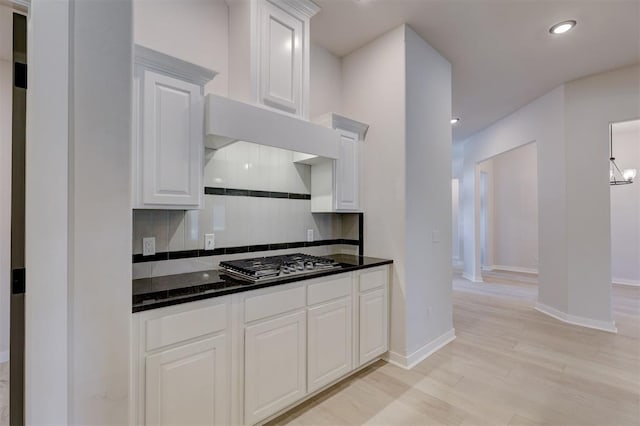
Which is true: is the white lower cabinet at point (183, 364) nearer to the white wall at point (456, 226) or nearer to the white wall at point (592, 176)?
the white wall at point (592, 176)

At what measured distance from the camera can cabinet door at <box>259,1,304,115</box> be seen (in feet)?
7.01

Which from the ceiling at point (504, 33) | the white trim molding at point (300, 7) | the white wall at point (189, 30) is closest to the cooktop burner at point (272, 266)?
the white wall at point (189, 30)

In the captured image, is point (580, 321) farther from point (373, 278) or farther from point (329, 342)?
point (329, 342)

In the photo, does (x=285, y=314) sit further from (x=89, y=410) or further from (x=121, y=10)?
(x=121, y=10)

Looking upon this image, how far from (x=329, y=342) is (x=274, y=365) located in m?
0.48

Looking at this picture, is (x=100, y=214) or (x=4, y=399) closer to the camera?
(x=100, y=214)

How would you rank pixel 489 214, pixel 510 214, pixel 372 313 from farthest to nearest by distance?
pixel 489 214 < pixel 510 214 < pixel 372 313

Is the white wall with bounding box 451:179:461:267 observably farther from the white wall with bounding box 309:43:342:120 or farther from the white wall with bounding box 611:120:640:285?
the white wall with bounding box 309:43:342:120

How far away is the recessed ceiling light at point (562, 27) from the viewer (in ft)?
8.48

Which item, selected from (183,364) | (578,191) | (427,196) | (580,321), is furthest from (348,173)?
(580,321)

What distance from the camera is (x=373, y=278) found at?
2525 millimetres

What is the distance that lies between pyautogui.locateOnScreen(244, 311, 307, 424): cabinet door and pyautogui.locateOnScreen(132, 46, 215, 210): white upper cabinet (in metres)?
0.88

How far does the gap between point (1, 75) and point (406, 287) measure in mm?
4120

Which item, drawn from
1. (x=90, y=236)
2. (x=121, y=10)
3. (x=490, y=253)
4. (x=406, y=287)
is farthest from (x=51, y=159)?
(x=490, y=253)
